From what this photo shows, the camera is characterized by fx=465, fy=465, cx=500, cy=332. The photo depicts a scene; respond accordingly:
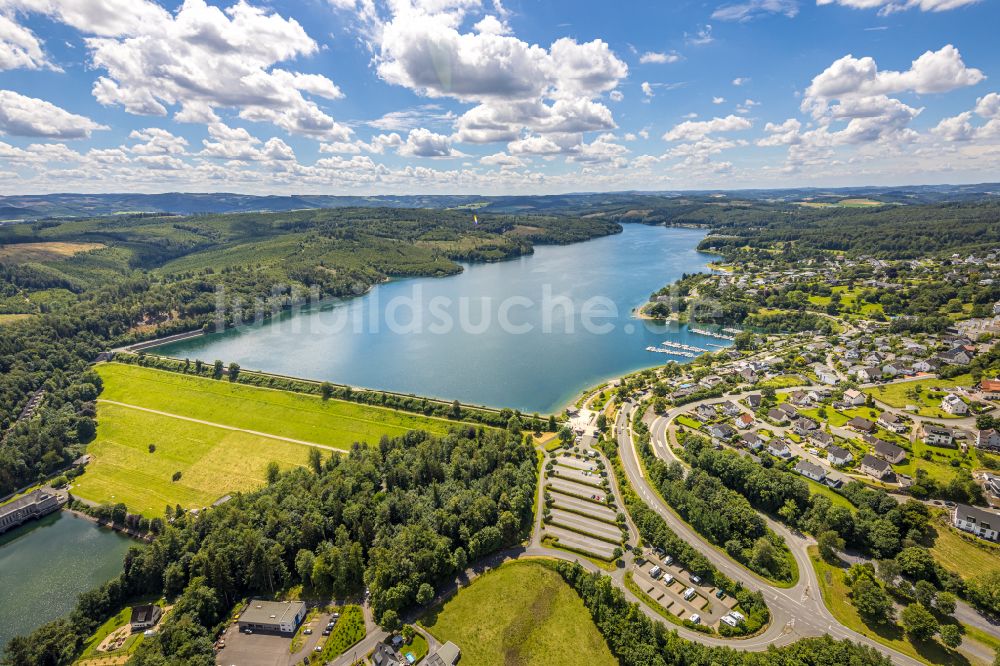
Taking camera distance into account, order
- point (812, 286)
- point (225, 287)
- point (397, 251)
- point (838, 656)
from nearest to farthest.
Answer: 1. point (838, 656)
2. point (812, 286)
3. point (225, 287)
4. point (397, 251)

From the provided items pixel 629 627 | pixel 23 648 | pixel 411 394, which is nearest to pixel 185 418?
pixel 411 394

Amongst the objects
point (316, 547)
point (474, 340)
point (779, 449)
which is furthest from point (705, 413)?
point (474, 340)

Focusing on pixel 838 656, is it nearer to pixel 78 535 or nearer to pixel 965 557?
pixel 965 557

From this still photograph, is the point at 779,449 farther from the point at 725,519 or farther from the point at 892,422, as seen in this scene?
the point at 725,519

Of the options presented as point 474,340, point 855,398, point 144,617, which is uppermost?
point 855,398

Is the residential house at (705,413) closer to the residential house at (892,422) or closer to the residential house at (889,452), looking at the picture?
the residential house at (889,452)

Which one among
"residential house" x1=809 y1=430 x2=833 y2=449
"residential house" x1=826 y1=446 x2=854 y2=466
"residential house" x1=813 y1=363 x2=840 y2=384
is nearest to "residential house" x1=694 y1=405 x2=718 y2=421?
"residential house" x1=809 y1=430 x2=833 y2=449

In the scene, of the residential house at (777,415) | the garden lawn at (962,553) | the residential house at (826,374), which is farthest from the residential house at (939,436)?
the residential house at (826,374)
